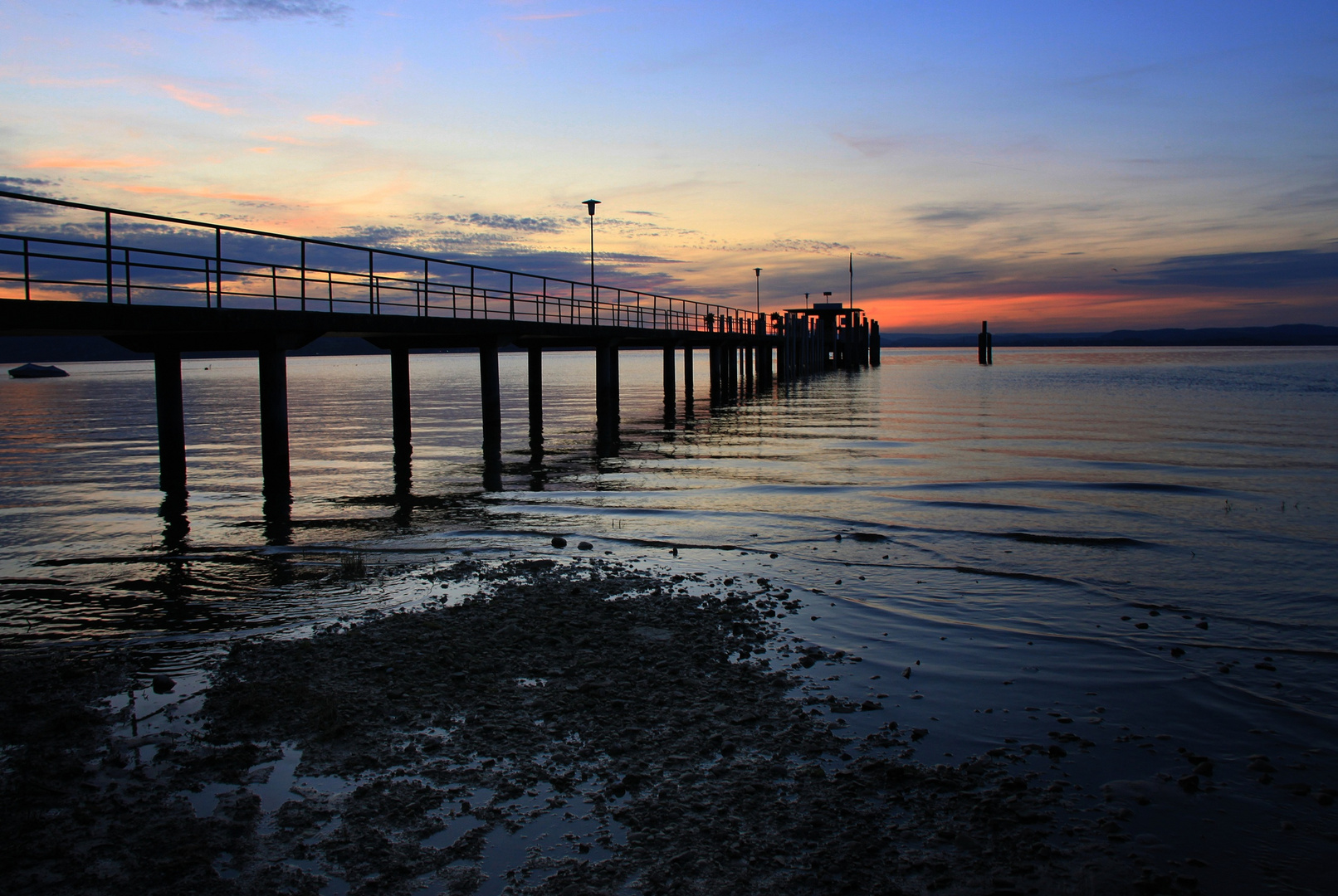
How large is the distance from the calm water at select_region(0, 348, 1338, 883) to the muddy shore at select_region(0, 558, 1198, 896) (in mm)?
582

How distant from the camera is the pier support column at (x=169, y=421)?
52.9 feet

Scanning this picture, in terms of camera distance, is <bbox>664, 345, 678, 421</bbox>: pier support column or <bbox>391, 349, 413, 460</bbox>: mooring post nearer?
<bbox>391, 349, 413, 460</bbox>: mooring post

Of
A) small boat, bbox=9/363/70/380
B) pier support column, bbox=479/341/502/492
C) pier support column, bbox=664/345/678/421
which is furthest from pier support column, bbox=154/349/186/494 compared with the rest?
small boat, bbox=9/363/70/380

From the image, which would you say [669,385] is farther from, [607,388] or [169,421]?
[169,421]

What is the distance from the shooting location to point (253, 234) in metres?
15.4

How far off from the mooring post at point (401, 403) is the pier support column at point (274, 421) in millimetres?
4732

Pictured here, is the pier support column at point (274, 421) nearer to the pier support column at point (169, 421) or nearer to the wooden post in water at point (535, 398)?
the pier support column at point (169, 421)

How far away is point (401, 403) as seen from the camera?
2220cm

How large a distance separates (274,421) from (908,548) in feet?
39.3

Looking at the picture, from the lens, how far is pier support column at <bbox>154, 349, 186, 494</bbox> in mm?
16123

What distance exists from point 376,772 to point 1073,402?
3822 centimetres

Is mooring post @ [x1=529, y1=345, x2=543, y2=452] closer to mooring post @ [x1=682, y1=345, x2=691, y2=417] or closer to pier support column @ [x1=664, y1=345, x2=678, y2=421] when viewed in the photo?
mooring post @ [x1=682, y1=345, x2=691, y2=417]

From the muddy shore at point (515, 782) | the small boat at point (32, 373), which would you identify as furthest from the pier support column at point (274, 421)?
the small boat at point (32, 373)

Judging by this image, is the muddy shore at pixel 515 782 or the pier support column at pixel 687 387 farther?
the pier support column at pixel 687 387
